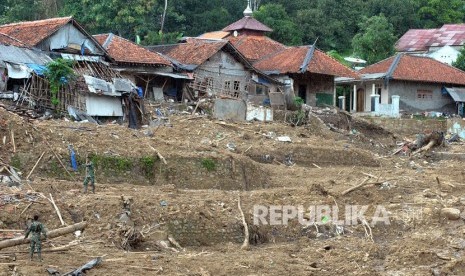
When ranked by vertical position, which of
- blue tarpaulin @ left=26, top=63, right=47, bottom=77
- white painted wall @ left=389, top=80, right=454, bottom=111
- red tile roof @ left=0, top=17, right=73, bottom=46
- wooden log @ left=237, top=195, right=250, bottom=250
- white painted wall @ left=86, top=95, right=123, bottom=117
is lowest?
wooden log @ left=237, top=195, right=250, bottom=250

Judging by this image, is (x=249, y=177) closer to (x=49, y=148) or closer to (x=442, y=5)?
(x=49, y=148)

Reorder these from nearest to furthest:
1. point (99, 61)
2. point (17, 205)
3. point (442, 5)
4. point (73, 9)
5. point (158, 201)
A: point (17, 205), point (158, 201), point (99, 61), point (73, 9), point (442, 5)

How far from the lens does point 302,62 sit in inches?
1357

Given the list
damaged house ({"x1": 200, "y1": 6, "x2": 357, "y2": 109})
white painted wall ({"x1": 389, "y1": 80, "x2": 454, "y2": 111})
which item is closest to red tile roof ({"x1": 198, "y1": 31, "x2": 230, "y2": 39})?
damaged house ({"x1": 200, "y1": 6, "x2": 357, "y2": 109})

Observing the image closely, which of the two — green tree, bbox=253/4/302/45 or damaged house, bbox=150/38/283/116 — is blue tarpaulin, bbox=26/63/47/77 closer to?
damaged house, bbox=150/38/283/116

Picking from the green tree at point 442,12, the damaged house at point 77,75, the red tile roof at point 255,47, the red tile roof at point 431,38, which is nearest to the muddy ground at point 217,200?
the damaged house at point 77,75

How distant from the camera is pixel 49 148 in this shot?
18688 mm

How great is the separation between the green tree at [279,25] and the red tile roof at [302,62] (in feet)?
36.8

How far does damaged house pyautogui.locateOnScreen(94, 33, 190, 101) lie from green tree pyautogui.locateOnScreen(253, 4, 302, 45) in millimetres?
17123

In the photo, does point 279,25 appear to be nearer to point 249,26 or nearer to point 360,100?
point 249,26

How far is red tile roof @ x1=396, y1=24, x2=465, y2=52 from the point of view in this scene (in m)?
48.3

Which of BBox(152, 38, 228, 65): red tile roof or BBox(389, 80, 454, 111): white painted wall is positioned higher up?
BBox(152, 38, 228, 65): red tile roof

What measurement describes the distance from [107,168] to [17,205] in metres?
4.70

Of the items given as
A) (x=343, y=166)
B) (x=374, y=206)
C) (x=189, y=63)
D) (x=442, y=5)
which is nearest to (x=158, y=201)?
(x=374, y=206)
